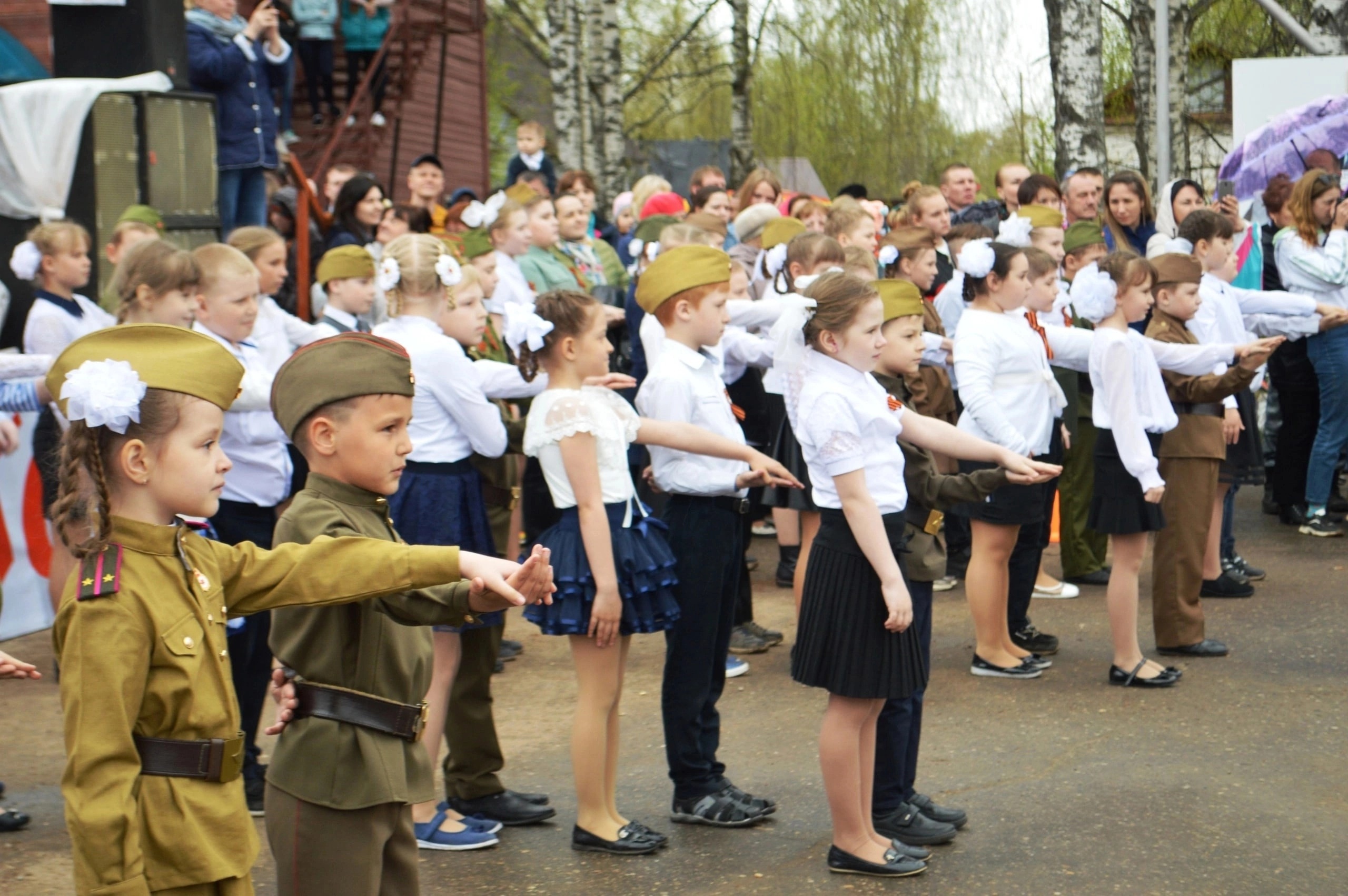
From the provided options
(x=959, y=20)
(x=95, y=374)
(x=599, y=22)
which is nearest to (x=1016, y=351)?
(x=95, y=374)

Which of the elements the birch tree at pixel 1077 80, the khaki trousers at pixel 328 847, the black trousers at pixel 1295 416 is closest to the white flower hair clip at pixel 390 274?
the khaki trousers at pixel 328 847

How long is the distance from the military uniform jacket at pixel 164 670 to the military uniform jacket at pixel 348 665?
18 cm

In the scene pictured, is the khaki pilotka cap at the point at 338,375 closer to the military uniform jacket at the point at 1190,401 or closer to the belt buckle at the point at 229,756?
the belt buckle at the point at 229,756

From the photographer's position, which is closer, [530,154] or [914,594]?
[914,594]

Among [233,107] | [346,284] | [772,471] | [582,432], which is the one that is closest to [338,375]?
[582,432]

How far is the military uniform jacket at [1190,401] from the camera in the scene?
695cm

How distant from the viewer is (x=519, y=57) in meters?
38.7

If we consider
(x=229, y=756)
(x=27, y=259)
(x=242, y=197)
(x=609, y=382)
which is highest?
(x=242, y=197)

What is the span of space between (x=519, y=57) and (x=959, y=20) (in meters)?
15.5

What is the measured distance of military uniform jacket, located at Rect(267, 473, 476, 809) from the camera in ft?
10.3

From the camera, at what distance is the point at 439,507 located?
16.5 feet

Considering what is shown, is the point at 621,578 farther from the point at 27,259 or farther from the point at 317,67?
the point at 317,67

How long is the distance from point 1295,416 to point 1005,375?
443cm

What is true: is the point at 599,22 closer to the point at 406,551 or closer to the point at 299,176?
the point at 299,176
